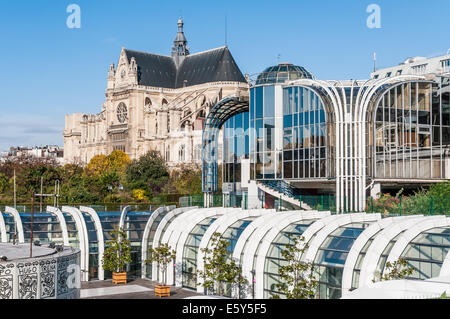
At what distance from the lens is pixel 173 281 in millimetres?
38562

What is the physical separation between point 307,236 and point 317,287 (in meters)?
2.87

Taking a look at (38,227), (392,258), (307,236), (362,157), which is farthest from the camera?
(362,157)

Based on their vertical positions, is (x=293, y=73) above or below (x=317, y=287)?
above

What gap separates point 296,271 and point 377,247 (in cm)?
417

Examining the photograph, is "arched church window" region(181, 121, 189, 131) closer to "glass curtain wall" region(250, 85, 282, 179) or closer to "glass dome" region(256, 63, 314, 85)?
"glass dome" region(256, 63, 314, 85)

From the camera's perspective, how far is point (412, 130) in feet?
157

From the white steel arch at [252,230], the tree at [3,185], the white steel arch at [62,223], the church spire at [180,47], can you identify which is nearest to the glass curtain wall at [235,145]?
the white steel arch at [62,223]

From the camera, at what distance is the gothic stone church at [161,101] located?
382 feet

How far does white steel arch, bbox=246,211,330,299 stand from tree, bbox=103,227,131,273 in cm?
1022

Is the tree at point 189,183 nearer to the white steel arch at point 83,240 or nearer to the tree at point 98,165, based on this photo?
the tree at point 98,165

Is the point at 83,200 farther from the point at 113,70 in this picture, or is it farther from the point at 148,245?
the point at 113,70

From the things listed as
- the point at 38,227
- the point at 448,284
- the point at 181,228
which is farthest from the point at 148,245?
the point at 448,284

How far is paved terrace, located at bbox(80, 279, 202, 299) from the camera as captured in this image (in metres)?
34.8

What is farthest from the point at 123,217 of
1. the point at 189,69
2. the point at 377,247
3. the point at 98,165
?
the point at 189,69
